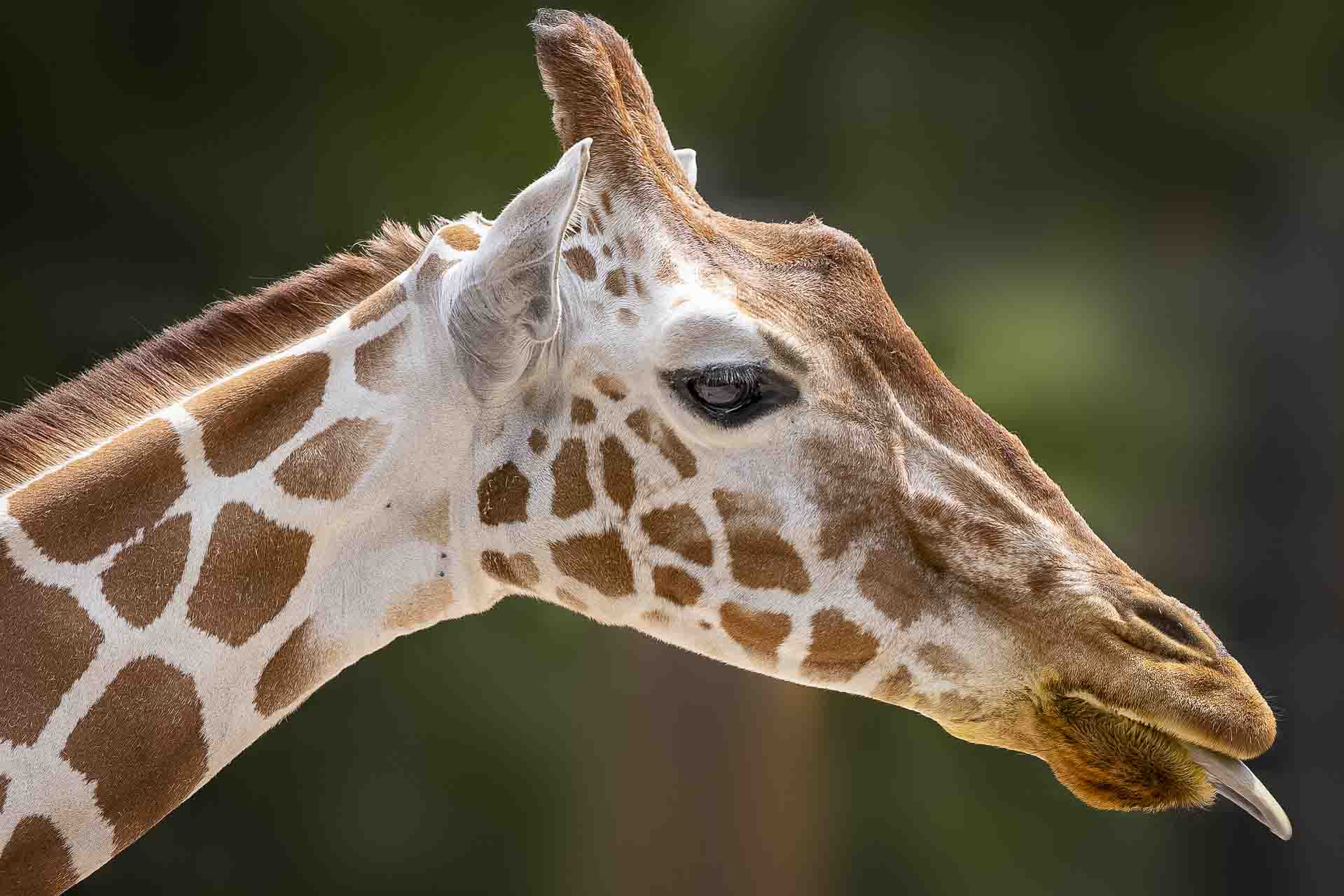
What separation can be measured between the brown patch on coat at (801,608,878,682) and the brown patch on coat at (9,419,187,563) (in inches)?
33.6

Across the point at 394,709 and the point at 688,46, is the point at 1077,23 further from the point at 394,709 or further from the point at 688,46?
the point at 394,709

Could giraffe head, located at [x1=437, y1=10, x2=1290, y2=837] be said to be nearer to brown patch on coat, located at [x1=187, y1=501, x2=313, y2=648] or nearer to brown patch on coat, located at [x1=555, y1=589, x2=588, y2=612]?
brown patch on coat, located at [x1=555, y1=589, x2=588, y2=612]

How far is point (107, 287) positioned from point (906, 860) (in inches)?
125

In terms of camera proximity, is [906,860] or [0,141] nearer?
[0,141]

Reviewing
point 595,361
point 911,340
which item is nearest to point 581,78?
point 595,361

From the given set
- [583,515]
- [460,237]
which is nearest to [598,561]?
[583,515]

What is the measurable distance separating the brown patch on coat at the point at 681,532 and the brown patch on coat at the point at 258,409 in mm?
480

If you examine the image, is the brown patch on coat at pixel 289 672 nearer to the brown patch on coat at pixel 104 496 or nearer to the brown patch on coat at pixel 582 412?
the brown patch on coat at pixel 104 496

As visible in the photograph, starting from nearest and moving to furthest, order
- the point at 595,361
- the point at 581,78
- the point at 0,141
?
1. the point at 595,361
2. the point at 581,78
3. the point at 0,141

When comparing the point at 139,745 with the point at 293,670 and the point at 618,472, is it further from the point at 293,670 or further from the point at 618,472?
the point at 618,472

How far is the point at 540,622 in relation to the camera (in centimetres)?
378

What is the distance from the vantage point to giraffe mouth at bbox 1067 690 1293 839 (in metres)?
1.38

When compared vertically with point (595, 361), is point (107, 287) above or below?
above

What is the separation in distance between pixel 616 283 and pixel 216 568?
0.65 m
